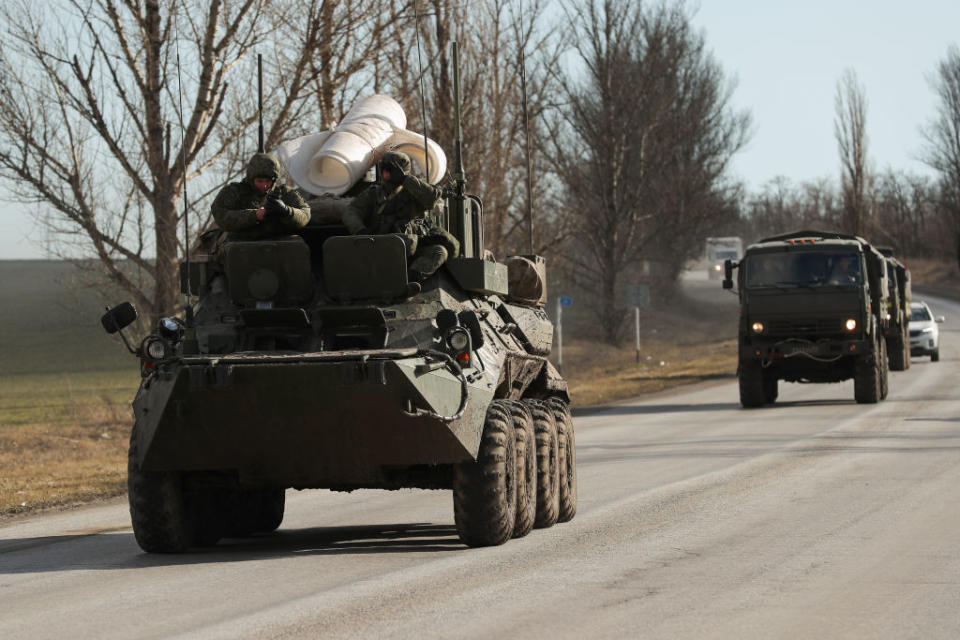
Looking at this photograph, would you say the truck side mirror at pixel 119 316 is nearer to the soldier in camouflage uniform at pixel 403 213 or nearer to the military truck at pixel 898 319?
the soldier in camouflage uniform at pixel 403 213

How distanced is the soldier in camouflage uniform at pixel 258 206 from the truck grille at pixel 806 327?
53.3 ft

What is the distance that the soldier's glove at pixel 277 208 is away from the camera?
11.2m

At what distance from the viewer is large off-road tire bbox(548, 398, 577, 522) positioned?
488 inches

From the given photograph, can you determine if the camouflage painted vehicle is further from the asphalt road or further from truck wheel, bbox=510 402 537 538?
the asphalt road

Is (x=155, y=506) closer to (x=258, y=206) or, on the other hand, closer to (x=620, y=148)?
(x=258, y=206)

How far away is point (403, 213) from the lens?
38.5ft

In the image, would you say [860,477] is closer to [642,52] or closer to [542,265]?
[542,265]

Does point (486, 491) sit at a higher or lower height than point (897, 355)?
lower

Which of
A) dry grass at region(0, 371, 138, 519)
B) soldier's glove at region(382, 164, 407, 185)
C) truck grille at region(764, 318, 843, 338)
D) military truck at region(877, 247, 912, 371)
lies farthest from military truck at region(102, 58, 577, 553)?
military truck at region(877, 247, 912, 371)

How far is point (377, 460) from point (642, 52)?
51.6m

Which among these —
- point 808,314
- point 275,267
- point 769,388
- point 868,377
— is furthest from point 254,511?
point 769,388

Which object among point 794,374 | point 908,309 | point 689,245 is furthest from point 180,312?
point 689,245

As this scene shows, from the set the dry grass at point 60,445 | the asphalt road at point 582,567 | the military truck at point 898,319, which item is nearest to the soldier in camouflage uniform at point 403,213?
the asphalt road at point 582,567

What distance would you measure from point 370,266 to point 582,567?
2902 millimetres
